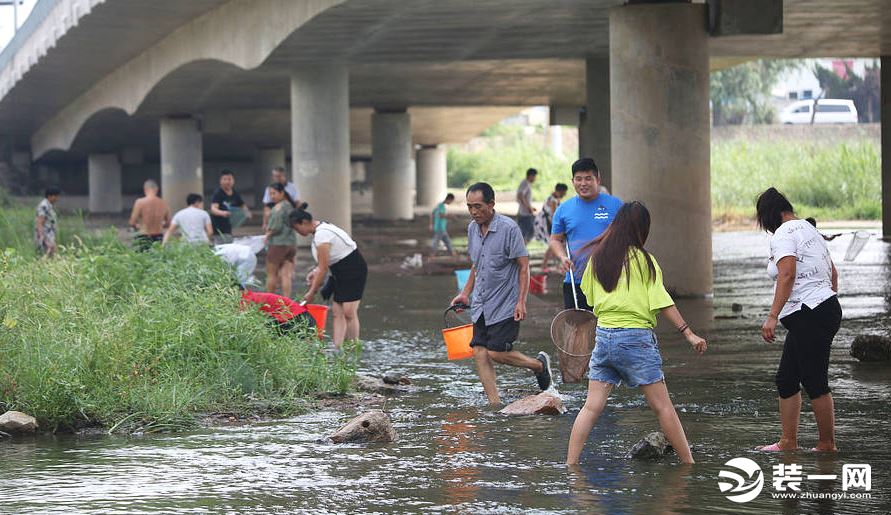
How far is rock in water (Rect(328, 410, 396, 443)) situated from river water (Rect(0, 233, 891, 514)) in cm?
17

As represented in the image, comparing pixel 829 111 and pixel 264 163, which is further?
pixel 829 111

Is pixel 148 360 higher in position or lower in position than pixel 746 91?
lower

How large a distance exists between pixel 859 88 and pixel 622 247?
69768mm

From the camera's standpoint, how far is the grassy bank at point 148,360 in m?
10.4

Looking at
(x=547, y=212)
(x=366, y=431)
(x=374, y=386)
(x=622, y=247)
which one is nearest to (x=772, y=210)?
(x=622, y=247)

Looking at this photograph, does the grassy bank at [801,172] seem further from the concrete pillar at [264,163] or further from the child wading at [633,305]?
the child wading at [633,305]

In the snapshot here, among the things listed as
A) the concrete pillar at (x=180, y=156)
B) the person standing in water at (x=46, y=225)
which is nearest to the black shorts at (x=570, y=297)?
the person standing in water at (x=46, y=225)

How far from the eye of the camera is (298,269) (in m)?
25.6

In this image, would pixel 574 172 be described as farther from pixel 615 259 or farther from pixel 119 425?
pixel 119 425

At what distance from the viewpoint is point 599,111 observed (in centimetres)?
3231

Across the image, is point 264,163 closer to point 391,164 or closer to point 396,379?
point 391,164

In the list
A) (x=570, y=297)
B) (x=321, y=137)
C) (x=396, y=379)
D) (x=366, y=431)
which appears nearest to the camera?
(x=366, y=431)

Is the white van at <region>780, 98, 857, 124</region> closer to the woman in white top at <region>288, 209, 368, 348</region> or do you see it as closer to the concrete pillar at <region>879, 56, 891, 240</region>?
the concrete pillar at <region>879, 56, 891, 240</region>

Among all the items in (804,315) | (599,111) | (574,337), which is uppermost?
(599,111)
